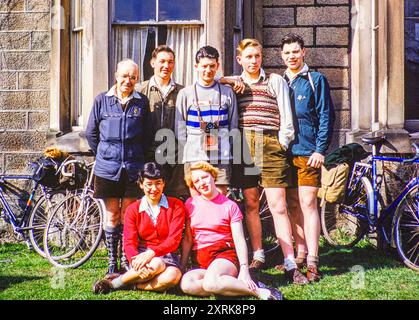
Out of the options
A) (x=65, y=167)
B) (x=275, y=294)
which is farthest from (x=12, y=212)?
(x=275, y=294)

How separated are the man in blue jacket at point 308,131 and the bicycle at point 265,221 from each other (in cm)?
75

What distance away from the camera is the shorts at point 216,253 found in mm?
4867

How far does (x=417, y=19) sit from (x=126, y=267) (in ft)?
14.8

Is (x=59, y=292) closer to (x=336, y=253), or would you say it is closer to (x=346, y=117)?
(x=336, y=253)

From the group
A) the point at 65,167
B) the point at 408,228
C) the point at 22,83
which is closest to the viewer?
the point at 408,228

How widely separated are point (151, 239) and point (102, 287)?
1.78ft

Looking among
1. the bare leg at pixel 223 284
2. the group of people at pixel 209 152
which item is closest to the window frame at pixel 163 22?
the group of people at pixel 209 152

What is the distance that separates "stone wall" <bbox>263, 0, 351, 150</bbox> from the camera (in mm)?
7059

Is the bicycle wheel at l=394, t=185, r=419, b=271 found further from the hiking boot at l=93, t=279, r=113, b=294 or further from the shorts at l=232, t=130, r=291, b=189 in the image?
the hiking boot at l=93, t=279, r=113, b=294

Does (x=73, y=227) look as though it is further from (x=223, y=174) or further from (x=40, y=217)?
(x=223, y=174)

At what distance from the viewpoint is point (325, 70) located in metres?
7.10

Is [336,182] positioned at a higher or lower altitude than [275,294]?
higher

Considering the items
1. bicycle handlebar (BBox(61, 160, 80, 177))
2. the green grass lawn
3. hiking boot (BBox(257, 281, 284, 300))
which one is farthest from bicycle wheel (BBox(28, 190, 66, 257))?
hiking boot (BBox(257, 281, 284, 300))

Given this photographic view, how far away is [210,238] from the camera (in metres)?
4.92
